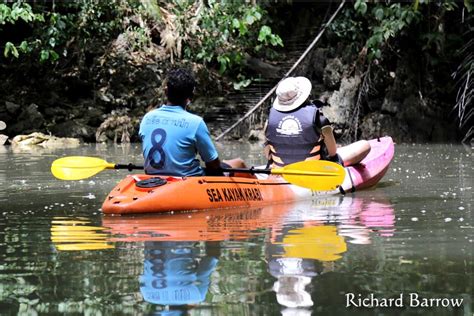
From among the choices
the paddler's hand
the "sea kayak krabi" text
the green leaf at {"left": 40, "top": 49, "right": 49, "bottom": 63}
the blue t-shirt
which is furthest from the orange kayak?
the green leaf at {"left": 40, "top": 49, "right": 49, "bottom": 63}

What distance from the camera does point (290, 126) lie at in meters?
7.15

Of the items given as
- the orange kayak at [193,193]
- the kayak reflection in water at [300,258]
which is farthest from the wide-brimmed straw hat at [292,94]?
the kayak reflection in water at [300,258]

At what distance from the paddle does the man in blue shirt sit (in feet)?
1.76

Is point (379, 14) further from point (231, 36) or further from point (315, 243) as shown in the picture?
point (315, 243)

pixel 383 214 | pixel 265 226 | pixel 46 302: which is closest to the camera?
pixel 46 302

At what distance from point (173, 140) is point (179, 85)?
400mm

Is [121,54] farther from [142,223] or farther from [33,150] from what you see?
[142,223]

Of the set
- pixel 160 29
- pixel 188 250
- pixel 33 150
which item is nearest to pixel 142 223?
pixel 188 250

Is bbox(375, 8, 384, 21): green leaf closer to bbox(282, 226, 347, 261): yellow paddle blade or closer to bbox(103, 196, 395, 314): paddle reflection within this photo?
bbox(103, 196, 395, 314): paddle reflection

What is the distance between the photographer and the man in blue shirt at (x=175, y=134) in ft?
18.8

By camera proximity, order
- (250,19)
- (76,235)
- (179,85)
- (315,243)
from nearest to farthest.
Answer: (315,243)
(76,235)
(179,85)
(250,19)

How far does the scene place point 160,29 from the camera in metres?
16.9

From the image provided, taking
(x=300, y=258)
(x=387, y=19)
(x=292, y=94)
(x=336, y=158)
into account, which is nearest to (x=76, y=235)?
(x=300, y=258)

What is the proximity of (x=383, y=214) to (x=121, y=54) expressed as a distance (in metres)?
12.4
